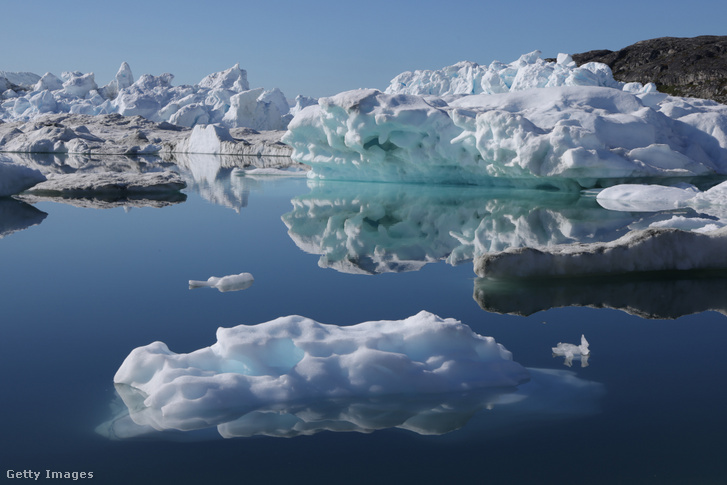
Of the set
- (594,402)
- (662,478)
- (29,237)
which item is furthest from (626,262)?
(29,237)

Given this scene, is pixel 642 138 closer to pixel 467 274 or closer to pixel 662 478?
pixel 467 274

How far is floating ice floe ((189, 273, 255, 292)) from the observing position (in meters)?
4.49

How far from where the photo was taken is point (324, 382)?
2504mm

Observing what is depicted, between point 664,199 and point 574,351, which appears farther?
point 664,199

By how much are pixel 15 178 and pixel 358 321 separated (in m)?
8.68

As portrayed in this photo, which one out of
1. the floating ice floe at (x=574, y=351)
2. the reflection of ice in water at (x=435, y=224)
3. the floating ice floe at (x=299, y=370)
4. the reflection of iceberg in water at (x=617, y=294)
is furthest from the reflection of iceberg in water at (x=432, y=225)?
the floating ice floe at (x=299, y=370)

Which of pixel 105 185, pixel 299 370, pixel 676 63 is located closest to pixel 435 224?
pixel 299 370

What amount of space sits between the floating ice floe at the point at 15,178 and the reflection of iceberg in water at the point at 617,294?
27.9 ft

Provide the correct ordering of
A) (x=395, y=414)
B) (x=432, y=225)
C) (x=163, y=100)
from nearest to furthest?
(x=395, y=414) < (x=432, y=225) < (x=163, y=100)

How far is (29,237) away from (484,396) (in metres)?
5.78

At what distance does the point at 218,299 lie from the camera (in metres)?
4.19

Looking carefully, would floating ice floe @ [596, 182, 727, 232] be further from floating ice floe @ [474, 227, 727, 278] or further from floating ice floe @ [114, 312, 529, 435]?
floating ice floe @ [114, 312, 529, 435]

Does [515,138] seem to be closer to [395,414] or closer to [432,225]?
[432,225]

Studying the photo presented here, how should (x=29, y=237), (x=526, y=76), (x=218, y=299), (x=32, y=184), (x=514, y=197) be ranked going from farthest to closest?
(x=526, y=76) → (x=514, y=197) → (x=32, y=184) → (x=29, y=237) → (x=218, y=299)
